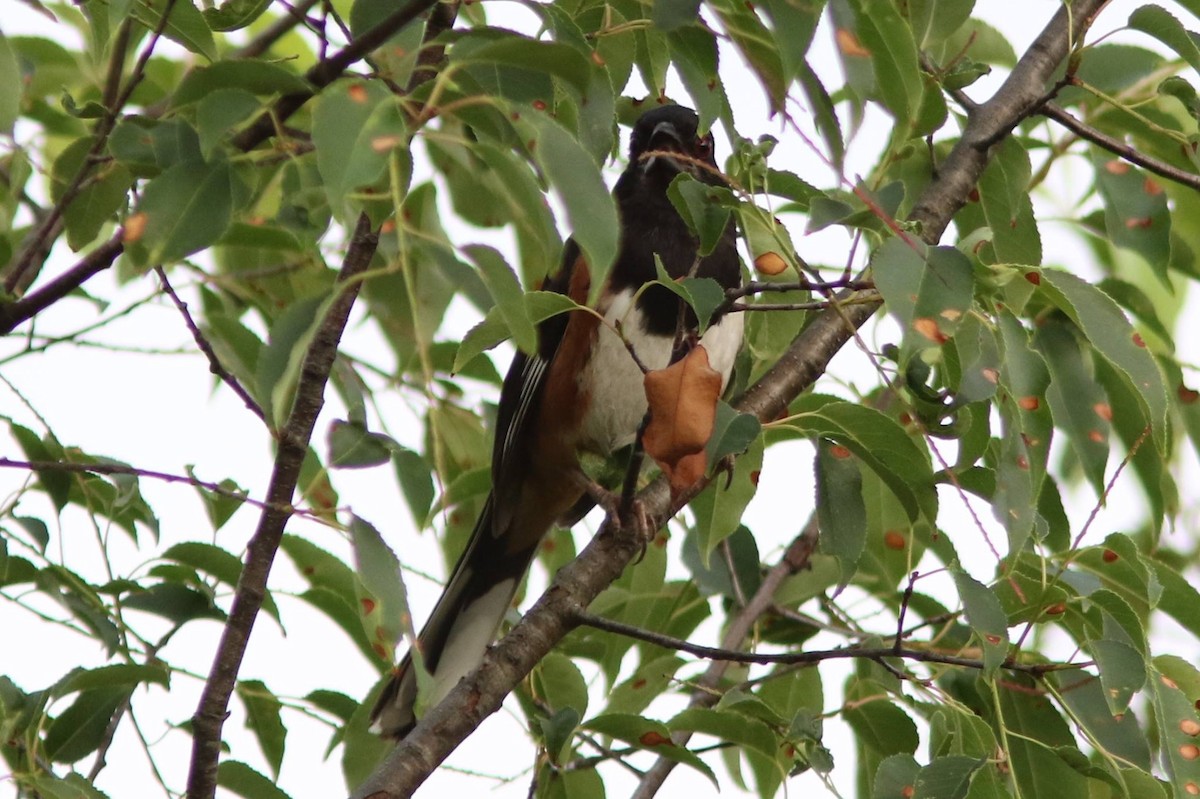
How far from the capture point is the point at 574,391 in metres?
3.02

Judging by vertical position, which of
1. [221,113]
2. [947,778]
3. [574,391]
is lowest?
[947,778]

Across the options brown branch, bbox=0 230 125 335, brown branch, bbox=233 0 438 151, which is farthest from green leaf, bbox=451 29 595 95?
brown branch, bbox=0 230 125 335

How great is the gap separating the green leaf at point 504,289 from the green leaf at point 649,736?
0.73 m

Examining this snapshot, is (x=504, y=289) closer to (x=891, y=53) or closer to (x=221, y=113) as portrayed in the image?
(x=221, y=113)

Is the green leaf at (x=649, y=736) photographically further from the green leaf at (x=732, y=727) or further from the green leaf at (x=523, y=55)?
the green leaf at (x=523, y=55)

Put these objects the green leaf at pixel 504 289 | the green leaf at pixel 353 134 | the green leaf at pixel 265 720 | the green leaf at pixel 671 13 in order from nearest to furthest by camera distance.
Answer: the green leaf at pixel 353 134, the green leaf at pixel 504 289, the green leaf at pixel 671 13, the green leaf at pixel 265 720

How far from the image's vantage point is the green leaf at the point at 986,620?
4.87 feet

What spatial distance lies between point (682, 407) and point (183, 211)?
51 cm

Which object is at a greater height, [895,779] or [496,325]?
[496,325]

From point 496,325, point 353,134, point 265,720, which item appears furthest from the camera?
point 265,720

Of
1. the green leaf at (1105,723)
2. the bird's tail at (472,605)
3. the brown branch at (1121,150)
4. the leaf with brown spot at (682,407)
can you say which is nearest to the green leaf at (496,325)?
the leaf with brown spot at (682,407)

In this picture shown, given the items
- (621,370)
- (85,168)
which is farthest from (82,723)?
(621,370)

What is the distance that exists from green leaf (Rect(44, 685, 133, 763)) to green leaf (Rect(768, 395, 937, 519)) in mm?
890

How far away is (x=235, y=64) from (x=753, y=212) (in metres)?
0.52
